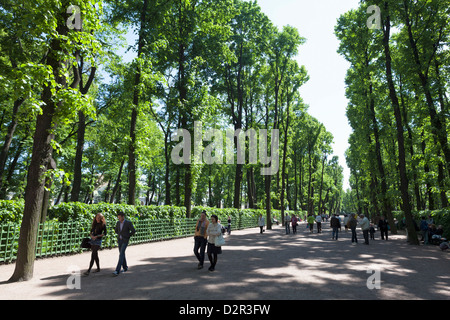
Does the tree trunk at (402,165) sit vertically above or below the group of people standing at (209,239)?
above

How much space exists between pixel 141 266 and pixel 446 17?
23005mm

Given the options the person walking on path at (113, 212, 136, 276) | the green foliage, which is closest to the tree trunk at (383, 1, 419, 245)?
the person walking on path at (113, 212, 136, 276)

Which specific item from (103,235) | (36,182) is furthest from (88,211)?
(36,182)

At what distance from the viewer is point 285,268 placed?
9000mm

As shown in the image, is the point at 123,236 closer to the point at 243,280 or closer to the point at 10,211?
the point at 243,280

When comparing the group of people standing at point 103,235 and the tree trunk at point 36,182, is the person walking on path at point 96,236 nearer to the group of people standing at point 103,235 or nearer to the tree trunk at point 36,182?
Answer: the group of people standing at point 103,235

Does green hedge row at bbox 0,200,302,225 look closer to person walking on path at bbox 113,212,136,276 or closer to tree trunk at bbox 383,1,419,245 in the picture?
person walking on path at bbox 113,212,136,276

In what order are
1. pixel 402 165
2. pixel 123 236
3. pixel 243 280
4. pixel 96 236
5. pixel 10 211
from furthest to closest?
pixel 402 165, pixel 10 211, pixel 123 236, pixel 96 236, pixel 243 280

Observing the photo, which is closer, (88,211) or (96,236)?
(96,236)

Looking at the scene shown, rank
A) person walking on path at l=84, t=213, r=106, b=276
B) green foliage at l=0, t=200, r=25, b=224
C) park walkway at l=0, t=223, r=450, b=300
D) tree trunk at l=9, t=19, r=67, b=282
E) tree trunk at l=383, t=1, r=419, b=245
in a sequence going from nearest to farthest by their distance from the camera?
park walkway at l=0, t=223, r=450, b=300 < tree trunk at l=9, t=19, r=67, b=282 < person walking on path at l=84, t=213, r=106, b=276 < green foliage at l=0, t=200, r=25, b=224 < tree trunk at l=383, t=1, r=419, b=245

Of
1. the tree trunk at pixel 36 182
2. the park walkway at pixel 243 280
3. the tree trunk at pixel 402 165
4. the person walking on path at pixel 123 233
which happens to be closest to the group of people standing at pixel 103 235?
the person walking on path at pixel 123 233

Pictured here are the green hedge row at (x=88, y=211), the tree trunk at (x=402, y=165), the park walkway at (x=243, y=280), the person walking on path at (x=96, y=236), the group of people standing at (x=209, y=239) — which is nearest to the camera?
the park walkway at (x=243, y=280)

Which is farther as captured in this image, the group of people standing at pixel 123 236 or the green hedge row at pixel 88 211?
the green hedge row at pixel 88 211

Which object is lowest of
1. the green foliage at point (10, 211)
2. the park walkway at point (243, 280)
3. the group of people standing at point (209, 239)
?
the park walkway at point (243, 280)
